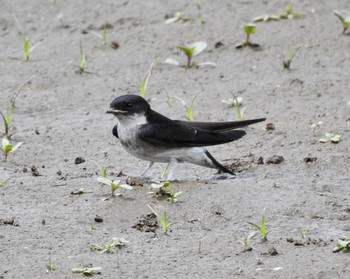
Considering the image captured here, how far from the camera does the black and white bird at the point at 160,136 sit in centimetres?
736

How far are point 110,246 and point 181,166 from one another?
7.15ft

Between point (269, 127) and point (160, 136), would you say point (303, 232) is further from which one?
point (269, 127)

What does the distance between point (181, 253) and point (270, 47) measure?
→ 4.53 m

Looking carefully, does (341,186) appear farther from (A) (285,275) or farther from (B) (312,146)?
(A) (285,275)

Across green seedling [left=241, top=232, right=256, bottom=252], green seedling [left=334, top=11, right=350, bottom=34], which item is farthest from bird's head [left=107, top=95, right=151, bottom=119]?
green seedling [left=334, top=11, right=350, bottom=34]

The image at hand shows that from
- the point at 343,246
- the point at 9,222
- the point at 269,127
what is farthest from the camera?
the point at 269,127

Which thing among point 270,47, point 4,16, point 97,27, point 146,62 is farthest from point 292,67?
point 4,16

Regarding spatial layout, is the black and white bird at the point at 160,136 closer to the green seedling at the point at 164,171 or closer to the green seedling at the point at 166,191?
the green seedling at the point at 164,171

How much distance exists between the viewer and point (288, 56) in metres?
9.74

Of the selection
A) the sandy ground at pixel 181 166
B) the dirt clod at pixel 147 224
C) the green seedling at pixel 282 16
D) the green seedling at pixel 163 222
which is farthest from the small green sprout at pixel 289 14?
the green seedling at pixel 163 222

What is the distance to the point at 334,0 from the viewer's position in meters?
11.1

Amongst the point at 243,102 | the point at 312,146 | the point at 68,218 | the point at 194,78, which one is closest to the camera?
the point at 68,218

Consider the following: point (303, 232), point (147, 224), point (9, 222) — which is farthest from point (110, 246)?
point (303, 232)

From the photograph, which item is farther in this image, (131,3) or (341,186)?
(131,3)
